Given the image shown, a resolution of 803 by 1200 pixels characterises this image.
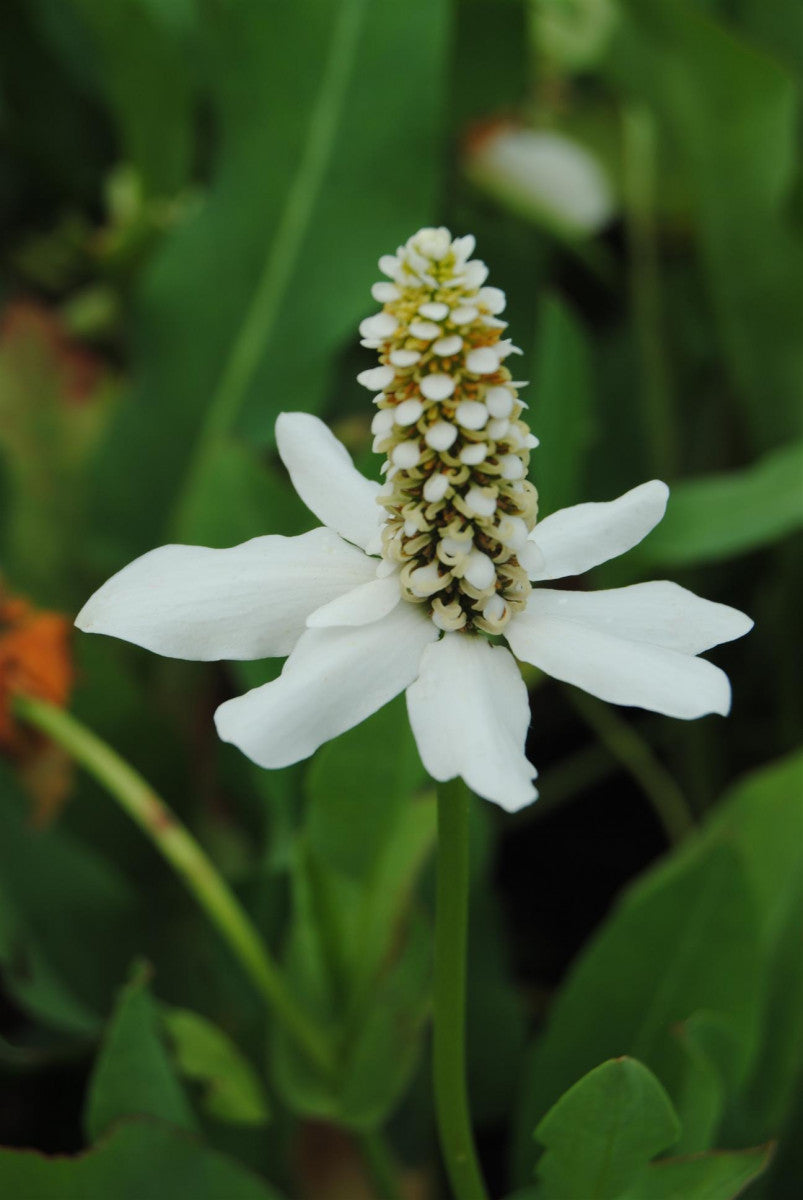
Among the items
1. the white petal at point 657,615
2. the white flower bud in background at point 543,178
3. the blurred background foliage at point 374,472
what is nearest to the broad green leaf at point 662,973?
the blurred background foliage at point 374,472

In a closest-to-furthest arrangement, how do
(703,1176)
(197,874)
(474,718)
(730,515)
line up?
(474,718) < (703,1176) < (197,874) < (730,515)

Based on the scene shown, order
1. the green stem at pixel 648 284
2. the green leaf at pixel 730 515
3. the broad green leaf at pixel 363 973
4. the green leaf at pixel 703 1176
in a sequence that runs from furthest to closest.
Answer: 1. the green stem at pixel 648 284
2. the green leaf at pixel 730 515
3. the broad green leaf at pixel 363 973
4. the green leaf at pixel 703 1176

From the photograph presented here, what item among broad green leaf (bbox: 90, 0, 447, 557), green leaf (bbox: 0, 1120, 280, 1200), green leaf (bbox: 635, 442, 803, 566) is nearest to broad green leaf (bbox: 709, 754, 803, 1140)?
green leaf (bbox: 635, 442, 803, 566)

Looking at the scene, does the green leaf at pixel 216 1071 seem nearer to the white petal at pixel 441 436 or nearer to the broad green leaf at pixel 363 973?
the broad green leaf at pixel 363 973

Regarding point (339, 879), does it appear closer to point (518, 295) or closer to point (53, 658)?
point (53, 658)

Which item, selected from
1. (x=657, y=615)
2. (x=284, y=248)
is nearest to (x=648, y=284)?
(x=284, y=248)

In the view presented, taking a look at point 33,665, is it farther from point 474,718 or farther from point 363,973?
point 474,718

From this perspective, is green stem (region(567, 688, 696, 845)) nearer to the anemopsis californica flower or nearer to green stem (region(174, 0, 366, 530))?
green stem (region(174, 0, 366, 530))
